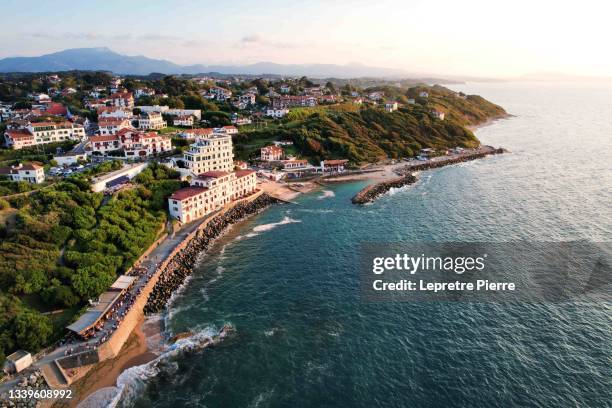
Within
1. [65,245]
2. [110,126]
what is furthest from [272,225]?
[110,126]

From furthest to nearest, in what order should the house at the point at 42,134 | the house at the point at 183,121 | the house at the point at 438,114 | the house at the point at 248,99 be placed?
1. the house at the point at 248,99
2. the house at the point at 438,114
3. the house at the point at 183,121
4. the house at the point at 42,134

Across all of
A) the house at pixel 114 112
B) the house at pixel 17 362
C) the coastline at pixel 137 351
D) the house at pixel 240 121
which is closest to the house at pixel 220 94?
the house at pixel 240 121

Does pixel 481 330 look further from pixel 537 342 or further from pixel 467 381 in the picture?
pixel 467 381

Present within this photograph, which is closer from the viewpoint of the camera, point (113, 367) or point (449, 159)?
point (113, 367)

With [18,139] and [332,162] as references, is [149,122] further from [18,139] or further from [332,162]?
[332,162]

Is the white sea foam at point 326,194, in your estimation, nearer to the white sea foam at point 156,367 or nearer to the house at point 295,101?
the white sea foam at point 156,367

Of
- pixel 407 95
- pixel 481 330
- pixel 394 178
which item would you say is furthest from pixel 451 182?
pixel 407 95
